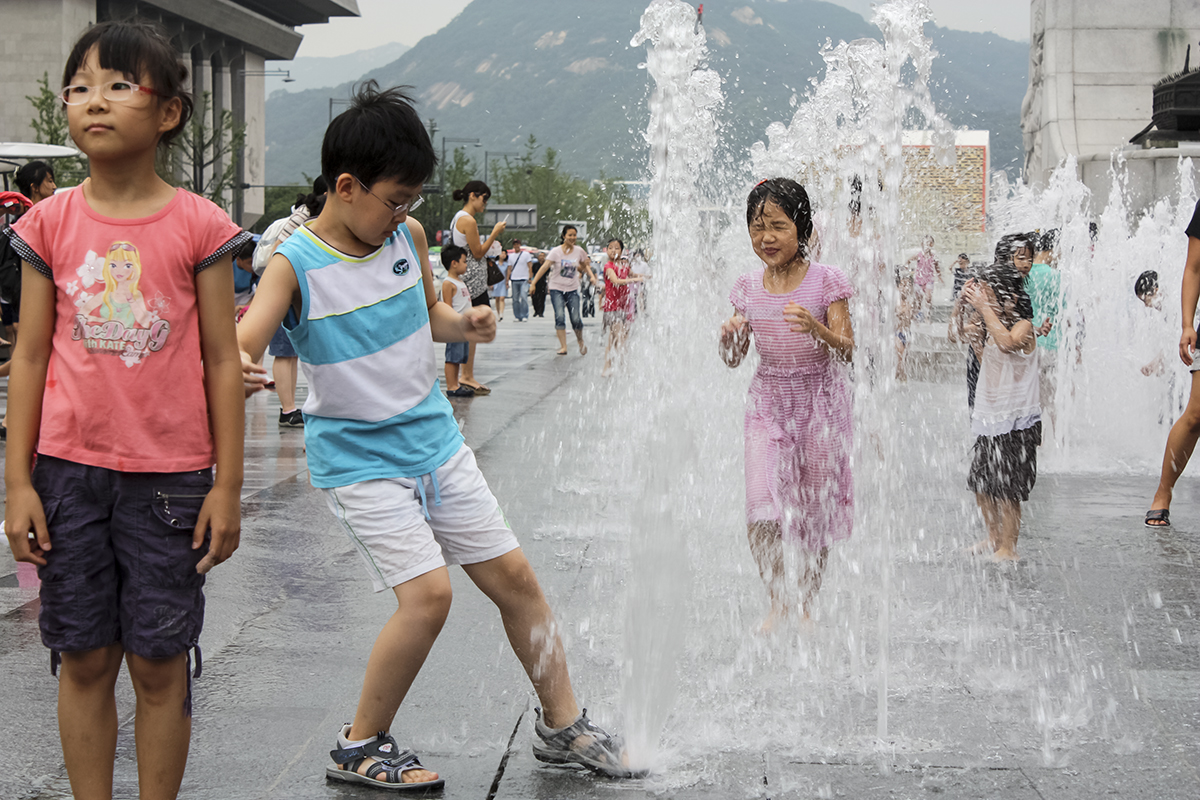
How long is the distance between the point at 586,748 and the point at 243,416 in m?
1.22

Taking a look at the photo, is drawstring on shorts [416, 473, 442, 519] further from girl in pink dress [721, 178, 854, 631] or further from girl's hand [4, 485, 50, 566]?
girl in pink dress [721, 178, 854, 631]

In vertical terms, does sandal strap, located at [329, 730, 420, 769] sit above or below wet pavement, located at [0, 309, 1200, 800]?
above

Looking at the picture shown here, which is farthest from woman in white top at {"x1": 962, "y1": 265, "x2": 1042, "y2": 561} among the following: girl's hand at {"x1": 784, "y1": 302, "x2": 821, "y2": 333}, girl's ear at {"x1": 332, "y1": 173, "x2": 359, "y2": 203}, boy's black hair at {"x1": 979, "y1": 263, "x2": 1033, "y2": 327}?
girl's ear at {"x1": 332, "y1": 173, "x2": 359, "y2": 203}

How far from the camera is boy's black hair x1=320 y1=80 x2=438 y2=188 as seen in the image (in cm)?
292

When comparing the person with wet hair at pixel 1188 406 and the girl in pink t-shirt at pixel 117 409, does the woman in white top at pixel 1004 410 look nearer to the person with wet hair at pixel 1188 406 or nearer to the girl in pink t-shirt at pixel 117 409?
the person with wet hair at pixel 1188 406

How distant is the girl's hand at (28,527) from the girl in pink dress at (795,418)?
2442mm

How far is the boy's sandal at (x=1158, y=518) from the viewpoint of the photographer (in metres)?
6.29

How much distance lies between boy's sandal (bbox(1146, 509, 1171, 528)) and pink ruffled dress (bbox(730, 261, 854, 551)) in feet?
8.63

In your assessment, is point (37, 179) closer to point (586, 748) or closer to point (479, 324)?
point (479, 324)

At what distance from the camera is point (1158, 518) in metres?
6.31

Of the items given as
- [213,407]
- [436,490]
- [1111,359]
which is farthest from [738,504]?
[1111,359]

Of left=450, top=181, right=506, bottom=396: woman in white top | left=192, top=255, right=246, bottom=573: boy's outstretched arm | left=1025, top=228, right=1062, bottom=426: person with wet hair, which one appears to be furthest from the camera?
left=450, top=181, right=506, bottom=396: woman in white top

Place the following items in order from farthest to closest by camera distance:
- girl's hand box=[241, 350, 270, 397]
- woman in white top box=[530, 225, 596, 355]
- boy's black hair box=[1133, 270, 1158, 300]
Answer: woman in white top box=[530, 225, 596, 355]
boy's black hair box=[1133, 270, 1158, 300]
girl's hand box=[241, 350, 270, 397]

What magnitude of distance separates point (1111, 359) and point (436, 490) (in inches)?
385
